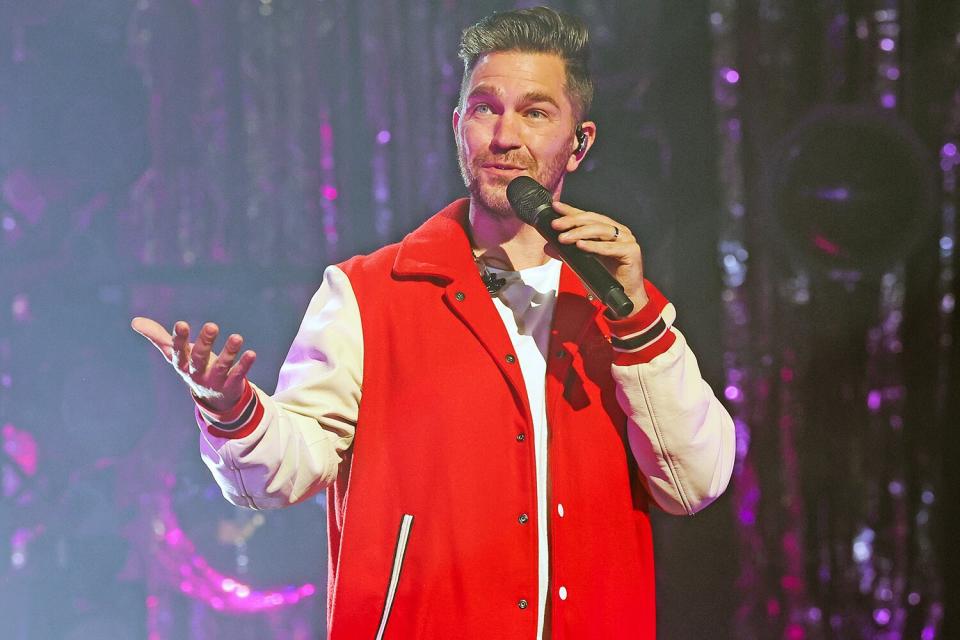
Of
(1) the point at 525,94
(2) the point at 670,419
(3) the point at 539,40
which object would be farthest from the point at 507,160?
(2) the point at 670,419

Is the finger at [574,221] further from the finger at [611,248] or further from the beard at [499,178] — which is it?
the beard at [499,178]

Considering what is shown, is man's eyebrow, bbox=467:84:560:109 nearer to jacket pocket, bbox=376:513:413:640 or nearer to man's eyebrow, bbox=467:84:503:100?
man's eyebrow, bbox=467:84:503:100

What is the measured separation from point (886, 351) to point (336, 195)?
5.25ft

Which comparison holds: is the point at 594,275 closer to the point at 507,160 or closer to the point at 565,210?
the point at 565,210

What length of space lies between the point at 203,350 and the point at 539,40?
836mm

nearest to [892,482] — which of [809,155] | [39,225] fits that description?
[809,155]

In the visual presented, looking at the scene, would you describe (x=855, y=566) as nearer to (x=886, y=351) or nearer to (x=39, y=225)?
(x=886, y=351)

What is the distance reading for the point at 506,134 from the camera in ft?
5.49

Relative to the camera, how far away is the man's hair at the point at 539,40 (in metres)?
1.75

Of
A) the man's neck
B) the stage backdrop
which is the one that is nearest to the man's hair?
the man's neck

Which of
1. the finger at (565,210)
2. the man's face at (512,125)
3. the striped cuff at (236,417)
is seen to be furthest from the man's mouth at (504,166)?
the striped cuff at (236,417)

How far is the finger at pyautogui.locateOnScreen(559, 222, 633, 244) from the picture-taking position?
141cm

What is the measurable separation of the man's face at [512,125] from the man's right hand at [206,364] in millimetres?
574

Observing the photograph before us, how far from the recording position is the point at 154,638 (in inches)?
113
